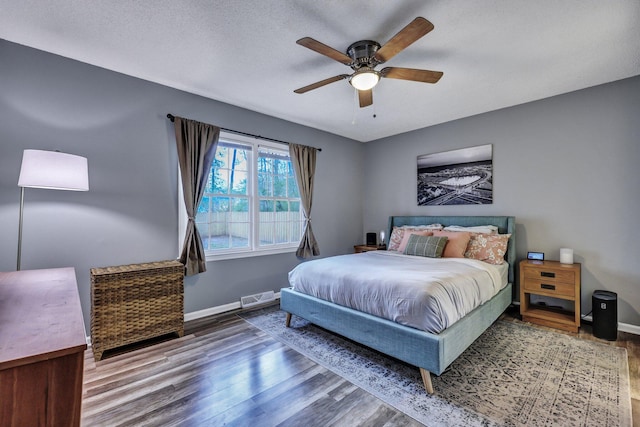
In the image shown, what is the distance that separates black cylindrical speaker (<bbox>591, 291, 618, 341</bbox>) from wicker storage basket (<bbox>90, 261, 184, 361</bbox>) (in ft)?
14.0

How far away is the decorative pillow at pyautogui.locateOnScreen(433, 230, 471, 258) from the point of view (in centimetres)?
352

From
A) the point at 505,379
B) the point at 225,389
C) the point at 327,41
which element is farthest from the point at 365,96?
the point at 225,389

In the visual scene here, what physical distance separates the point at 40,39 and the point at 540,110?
5315 millimetres

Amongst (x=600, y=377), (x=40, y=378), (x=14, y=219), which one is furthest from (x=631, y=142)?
(x=14, y=219)

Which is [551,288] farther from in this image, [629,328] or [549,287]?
[629,328]

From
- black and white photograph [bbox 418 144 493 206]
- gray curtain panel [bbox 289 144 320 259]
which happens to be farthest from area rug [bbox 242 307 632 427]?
black and white photograph [bbox 418 144 493 206]

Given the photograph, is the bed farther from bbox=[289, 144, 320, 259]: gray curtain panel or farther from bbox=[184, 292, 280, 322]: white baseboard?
bbox=[289, 144, 320, 259]: gray curtain panel

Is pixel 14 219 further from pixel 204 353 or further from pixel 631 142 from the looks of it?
pixel 631 142

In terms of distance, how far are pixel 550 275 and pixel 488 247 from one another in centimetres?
65

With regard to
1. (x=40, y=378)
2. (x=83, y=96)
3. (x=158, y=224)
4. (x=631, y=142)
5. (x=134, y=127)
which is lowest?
(x=40, y=378)

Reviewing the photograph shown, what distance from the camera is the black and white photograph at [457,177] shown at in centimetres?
402

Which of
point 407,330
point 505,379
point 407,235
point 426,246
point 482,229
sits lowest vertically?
point 505,379

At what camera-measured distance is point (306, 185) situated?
4.48m

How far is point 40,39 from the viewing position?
7.70 ft
